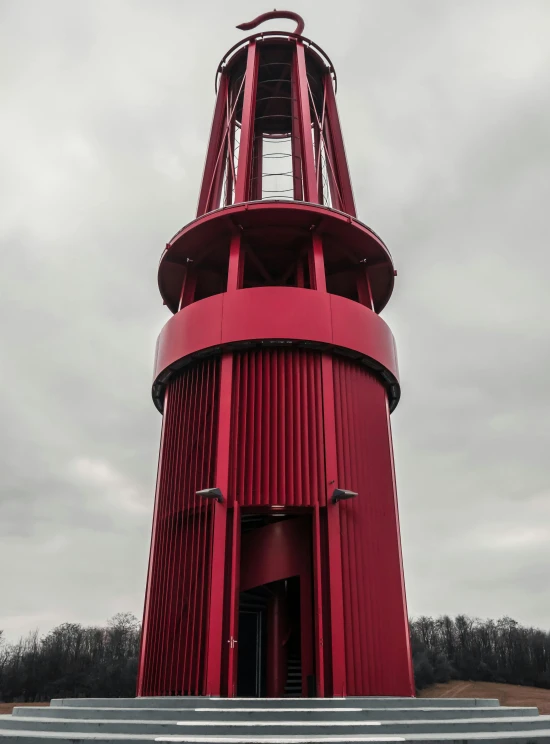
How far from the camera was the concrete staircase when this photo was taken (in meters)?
6.88

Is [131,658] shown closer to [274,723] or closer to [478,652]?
[478,652]

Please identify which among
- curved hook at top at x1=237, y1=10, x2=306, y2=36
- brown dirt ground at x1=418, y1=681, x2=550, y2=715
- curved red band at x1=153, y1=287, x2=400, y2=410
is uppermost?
curved hook at top at x1=237, y1=10, x2=306, y2=36

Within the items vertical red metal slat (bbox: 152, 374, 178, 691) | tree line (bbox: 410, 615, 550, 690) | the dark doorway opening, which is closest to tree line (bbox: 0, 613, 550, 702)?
tree line (bbox: 410, 615, 550, 690)

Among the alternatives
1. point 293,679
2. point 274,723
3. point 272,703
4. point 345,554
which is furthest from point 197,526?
point 274,723

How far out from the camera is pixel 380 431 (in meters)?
18.4

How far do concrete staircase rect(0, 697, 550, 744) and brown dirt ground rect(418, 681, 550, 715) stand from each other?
57720 millimetres

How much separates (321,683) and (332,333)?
9.15 meters

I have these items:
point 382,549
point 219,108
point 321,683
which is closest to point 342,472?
point 382,549

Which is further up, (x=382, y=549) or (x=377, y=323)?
(x=377, y=323)

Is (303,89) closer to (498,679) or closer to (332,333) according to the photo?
(332,333)

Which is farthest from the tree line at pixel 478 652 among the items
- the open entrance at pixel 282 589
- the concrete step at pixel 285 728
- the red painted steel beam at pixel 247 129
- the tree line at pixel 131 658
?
the concrete step at pixel 285 728

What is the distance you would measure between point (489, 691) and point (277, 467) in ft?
213

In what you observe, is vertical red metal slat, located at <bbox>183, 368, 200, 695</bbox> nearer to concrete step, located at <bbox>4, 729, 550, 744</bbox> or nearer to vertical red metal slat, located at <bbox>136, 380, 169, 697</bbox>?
vertical red metal slat, located at <bbox>136, 380, 169, 697</bbox>

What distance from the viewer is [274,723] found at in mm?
8055
